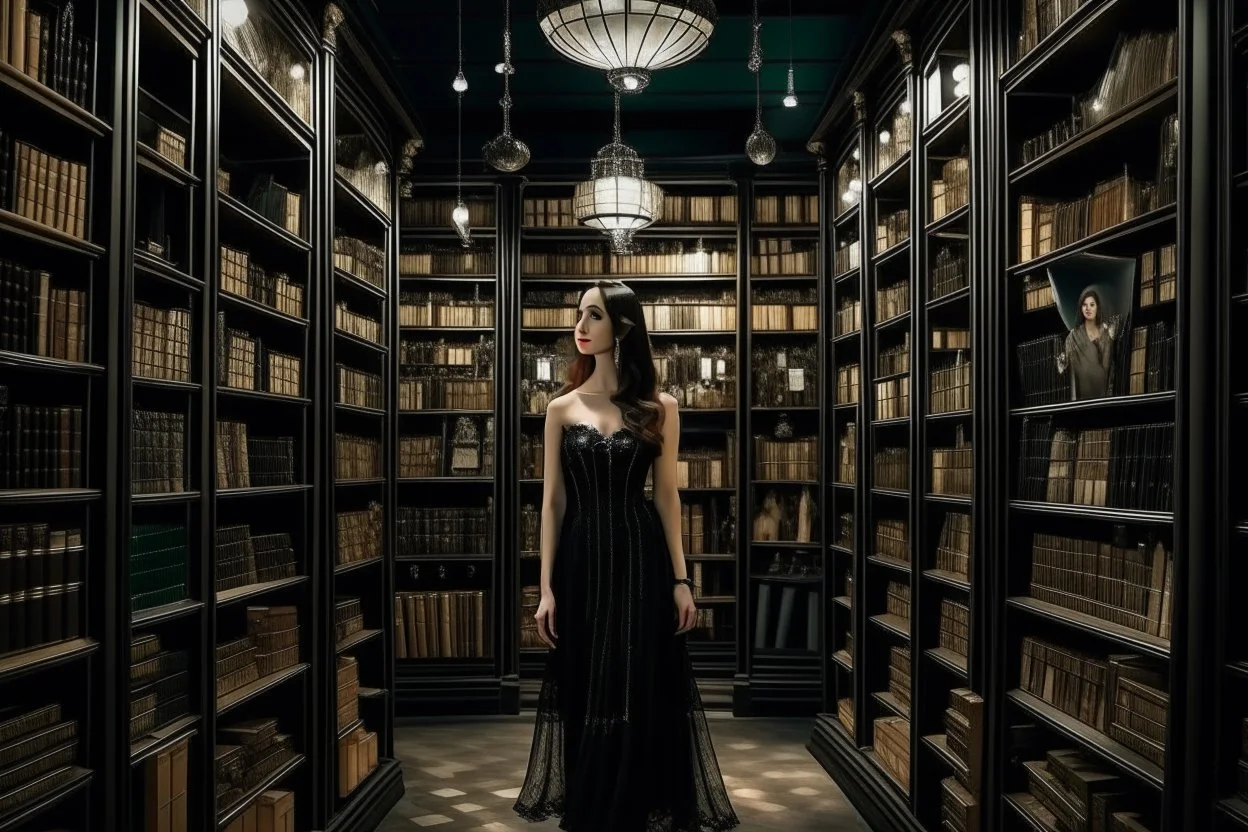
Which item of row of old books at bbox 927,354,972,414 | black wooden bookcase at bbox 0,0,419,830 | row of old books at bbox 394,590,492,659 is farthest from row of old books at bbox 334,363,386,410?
row of old books at bbox 927,354,972,414

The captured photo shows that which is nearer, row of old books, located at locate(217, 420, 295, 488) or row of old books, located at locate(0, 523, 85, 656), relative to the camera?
row of old books, located at locate(0, 523, 85, 656)

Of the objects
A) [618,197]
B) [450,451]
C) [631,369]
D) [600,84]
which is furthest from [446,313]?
[631,369]

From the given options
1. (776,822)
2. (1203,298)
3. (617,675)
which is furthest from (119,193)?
(776,822)

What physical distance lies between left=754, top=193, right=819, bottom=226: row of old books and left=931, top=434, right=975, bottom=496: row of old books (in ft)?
9.82

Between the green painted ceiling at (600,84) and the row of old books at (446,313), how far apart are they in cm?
89

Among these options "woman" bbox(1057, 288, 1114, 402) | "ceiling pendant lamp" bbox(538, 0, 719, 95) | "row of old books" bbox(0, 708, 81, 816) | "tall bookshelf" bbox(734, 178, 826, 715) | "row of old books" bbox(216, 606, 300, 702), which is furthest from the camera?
"tall bookshelf" bbox(734, 178, 826, 715)

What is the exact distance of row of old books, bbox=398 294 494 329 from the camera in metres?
7.13

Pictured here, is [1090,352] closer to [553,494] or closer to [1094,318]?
[1094,318]

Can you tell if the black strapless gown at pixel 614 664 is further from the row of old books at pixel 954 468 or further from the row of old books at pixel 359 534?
the row of old books at pixel 359 534

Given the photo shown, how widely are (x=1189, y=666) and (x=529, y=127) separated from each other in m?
5.73

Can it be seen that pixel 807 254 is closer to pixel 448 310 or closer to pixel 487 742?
pixel 448 310

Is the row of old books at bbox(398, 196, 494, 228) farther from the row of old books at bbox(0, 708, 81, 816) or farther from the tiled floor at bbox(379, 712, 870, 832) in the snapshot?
the row of old books at bbox(0, 708, 81, 816)

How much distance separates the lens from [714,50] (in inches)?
241

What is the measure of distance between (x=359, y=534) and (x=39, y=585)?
8.41ft
